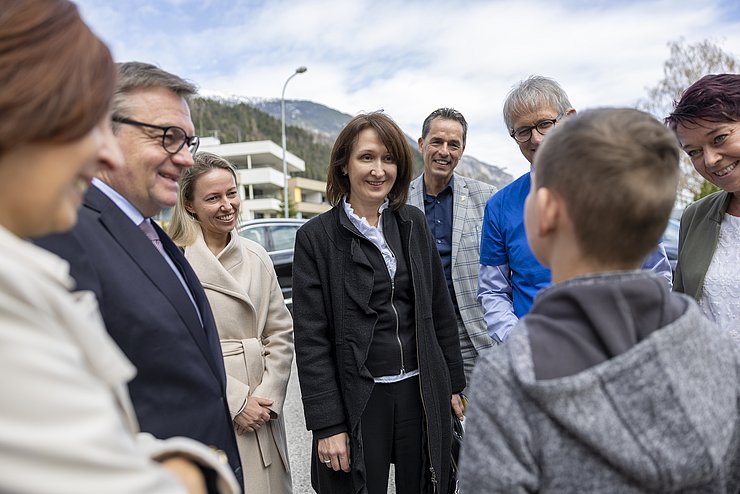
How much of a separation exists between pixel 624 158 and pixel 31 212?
41.5 inches

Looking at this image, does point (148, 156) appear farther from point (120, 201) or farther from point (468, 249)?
point (468, 249)

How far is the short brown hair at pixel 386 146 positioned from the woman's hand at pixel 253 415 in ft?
3.42

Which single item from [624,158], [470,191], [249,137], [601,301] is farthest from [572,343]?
[249,137]

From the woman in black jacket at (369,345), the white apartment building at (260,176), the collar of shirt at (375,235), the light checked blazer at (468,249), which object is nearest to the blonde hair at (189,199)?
the woman in black jacket at (369,345)

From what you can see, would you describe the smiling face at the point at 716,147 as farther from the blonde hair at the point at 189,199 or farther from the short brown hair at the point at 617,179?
the blonde hair at the point at 189,199

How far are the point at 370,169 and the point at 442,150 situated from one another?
125 cm

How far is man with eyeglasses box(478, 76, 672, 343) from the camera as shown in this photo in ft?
7.83

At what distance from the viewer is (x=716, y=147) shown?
2.04 meters

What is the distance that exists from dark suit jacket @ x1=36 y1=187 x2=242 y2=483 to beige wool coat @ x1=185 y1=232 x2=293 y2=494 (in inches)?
39.0

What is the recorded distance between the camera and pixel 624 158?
3.40 feet

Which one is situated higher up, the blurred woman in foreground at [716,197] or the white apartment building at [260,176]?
the white apartment building at [260,176]

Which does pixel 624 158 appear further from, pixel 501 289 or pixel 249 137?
pixel 249 137

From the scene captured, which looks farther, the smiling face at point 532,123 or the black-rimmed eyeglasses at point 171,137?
the smiling face at point 532,123

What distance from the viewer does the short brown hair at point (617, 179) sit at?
104 cm
